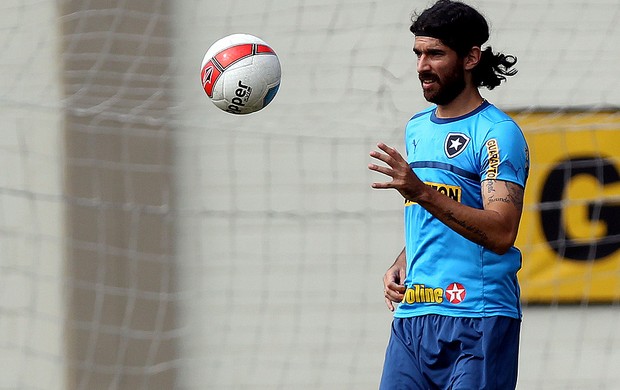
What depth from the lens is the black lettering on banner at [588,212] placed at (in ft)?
19.4

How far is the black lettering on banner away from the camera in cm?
591

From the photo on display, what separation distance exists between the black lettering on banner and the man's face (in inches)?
109

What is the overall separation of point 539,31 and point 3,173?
3411 millimetres

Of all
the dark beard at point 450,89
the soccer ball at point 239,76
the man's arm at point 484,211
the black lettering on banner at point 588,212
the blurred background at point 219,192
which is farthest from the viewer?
the blurred background at point 219,192

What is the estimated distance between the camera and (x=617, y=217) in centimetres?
594

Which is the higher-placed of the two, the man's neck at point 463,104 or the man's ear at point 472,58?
the man's ear at point 472,58

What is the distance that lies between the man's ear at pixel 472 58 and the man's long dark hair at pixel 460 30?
0.04 ft

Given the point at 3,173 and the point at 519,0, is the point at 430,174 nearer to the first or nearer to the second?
the point at 519,0

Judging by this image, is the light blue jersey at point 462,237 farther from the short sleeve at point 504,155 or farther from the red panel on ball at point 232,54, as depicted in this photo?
the red panel on ball at point 232,54

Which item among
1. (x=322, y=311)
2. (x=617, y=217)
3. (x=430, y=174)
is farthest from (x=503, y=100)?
(x=430, y=174)

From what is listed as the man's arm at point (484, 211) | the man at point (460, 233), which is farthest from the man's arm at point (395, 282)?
the man's arm at point (484, 211)

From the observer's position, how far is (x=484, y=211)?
3098mm

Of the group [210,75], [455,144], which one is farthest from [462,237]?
[210,75]

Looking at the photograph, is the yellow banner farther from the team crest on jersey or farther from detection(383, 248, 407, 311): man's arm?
the team crest on jersey
